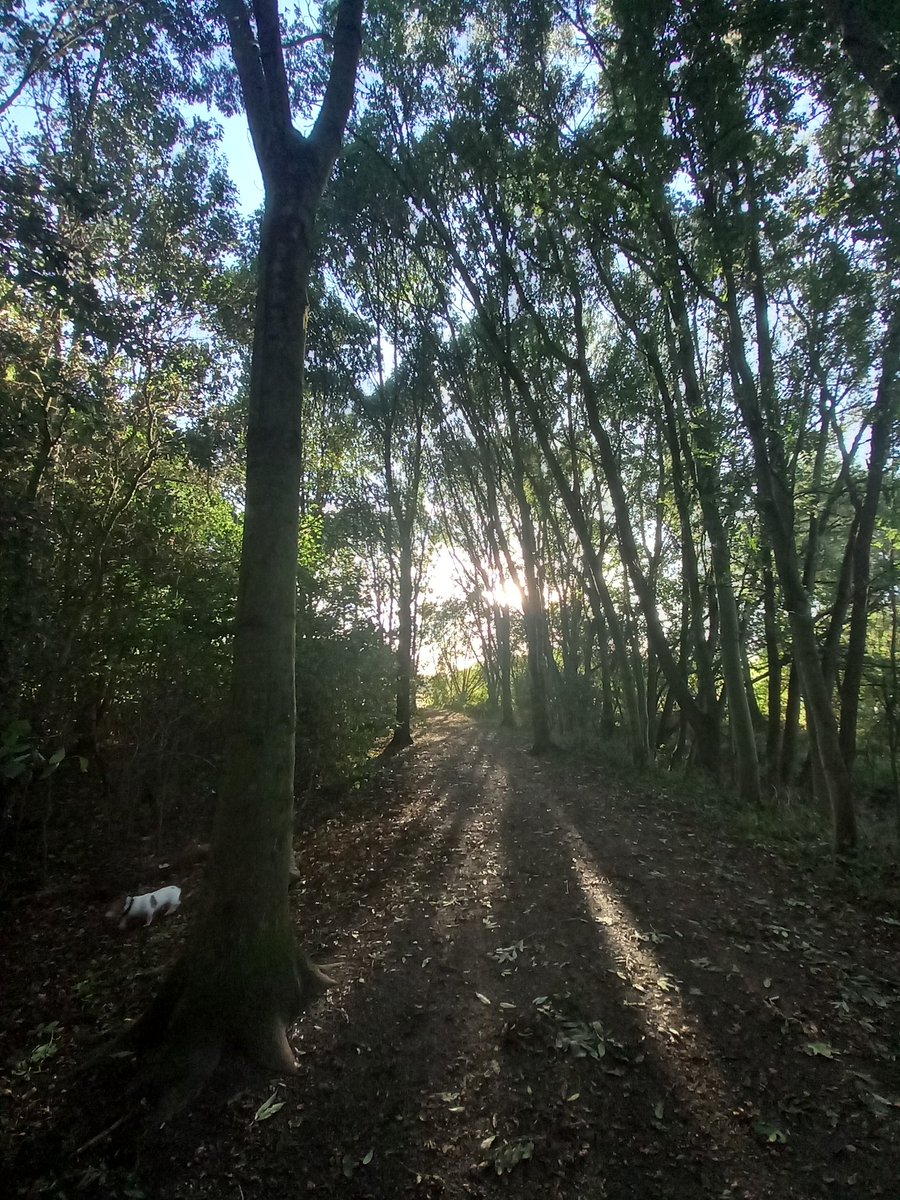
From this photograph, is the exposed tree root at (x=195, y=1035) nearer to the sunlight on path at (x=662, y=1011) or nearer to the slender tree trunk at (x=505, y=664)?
the sunlight on path at (x=662, y=1011)

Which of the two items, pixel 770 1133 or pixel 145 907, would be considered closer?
pixel 770 1133

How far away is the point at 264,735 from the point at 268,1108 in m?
1.94

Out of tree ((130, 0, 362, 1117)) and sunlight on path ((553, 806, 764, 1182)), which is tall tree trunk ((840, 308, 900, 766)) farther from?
tree ((130, 0, 362, 1117))

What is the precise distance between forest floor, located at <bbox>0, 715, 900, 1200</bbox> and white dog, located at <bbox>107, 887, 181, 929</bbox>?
0.13 m

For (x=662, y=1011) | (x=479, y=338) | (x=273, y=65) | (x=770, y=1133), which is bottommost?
(x=770, y=1133)

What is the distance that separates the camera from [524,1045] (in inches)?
150

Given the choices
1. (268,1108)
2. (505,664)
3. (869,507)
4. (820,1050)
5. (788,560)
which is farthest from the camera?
(505,664)

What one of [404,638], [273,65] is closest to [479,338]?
[404,638]

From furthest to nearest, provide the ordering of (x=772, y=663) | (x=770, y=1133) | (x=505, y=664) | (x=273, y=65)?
(x=505, y=664)
(x=772, y=663)
(x=273, y=65)
(x=770, y=1133)

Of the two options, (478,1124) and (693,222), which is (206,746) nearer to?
(478,1124)

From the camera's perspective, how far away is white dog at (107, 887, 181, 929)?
5.98 m

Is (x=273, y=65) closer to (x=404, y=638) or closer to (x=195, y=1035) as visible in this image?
(x=195, y=1035)

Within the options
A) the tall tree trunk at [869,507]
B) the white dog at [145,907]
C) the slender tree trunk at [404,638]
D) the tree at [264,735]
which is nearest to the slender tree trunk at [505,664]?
the slender tree trunk at [404,638]

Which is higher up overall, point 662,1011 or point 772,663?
point 772,663
